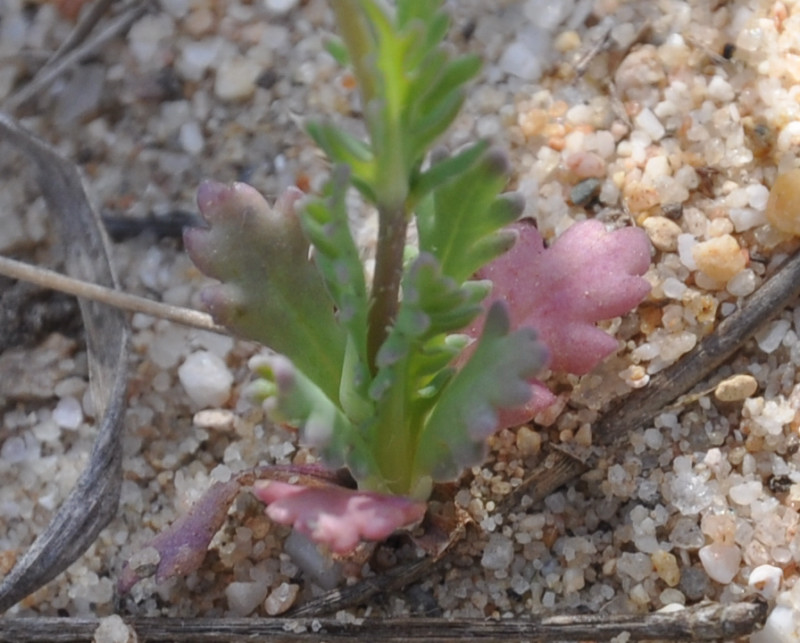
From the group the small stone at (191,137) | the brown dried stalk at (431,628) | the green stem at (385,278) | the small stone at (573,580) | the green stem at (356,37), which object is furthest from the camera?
the small stone at (191,137)

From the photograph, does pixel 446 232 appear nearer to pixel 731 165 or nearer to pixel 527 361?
pixel 527 361

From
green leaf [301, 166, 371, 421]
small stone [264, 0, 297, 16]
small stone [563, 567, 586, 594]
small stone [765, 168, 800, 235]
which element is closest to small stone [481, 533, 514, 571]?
small stone [563, 567, 586, 594]

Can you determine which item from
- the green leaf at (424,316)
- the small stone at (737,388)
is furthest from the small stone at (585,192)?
the green leaf at (424,316)

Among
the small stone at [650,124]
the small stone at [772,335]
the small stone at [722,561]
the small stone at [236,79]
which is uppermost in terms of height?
the small stone at [236,79]

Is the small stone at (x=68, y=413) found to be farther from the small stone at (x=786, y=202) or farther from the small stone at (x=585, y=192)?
the small stone at (x=786, y=202)

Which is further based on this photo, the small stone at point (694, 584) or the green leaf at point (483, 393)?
the small stone at point (694, 584)

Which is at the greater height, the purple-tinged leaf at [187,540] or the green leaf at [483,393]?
the green leaf at [483,393]

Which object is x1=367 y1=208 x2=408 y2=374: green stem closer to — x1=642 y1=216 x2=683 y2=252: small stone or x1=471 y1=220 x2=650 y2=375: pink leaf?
x1=471 y1=220 x2=650 y2=375: pink leaf

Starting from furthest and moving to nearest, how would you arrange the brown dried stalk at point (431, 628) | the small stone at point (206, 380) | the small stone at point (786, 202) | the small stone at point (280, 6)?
1. the small stone at point (280, 6)
2. the small stone at point (206, 380)
3. the small stone at point (786, 202)
4. the brown dried stalk at point (431, 628)
